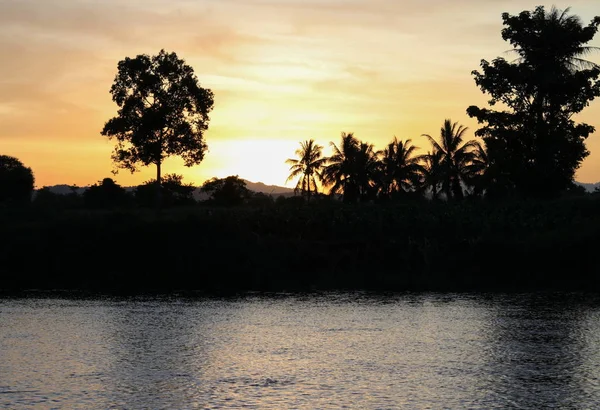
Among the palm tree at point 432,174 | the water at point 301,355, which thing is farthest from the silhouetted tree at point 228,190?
the water at point 301,355

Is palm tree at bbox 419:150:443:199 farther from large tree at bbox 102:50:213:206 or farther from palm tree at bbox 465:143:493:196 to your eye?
large tree at bbox 102:50:213:206

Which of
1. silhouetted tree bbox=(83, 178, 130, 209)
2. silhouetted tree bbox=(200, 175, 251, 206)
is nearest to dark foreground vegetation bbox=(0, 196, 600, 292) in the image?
silhouetted tree bbox=(83, 178, 130, 209)

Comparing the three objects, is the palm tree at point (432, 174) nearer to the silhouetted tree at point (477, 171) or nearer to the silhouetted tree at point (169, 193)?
the silhouetted tree at point (477, 171)

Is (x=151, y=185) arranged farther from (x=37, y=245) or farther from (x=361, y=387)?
(x=361, y=387)

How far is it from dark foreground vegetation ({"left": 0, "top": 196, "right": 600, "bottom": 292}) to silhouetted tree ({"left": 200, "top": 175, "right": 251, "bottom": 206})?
31.9m

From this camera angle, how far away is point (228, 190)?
369 ft

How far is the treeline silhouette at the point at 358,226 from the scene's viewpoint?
62719 mm

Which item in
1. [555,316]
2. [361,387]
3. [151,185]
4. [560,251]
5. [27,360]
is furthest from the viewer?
[151,185]

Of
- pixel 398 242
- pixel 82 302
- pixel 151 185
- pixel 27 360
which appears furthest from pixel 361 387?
pixel 151 185

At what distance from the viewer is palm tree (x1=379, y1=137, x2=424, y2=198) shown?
316 ft

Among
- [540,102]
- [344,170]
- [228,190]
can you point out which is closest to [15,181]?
[228,190]

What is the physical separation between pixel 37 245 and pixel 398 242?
1229 inches

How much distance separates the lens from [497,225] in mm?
67875

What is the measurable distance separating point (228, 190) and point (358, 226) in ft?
151
